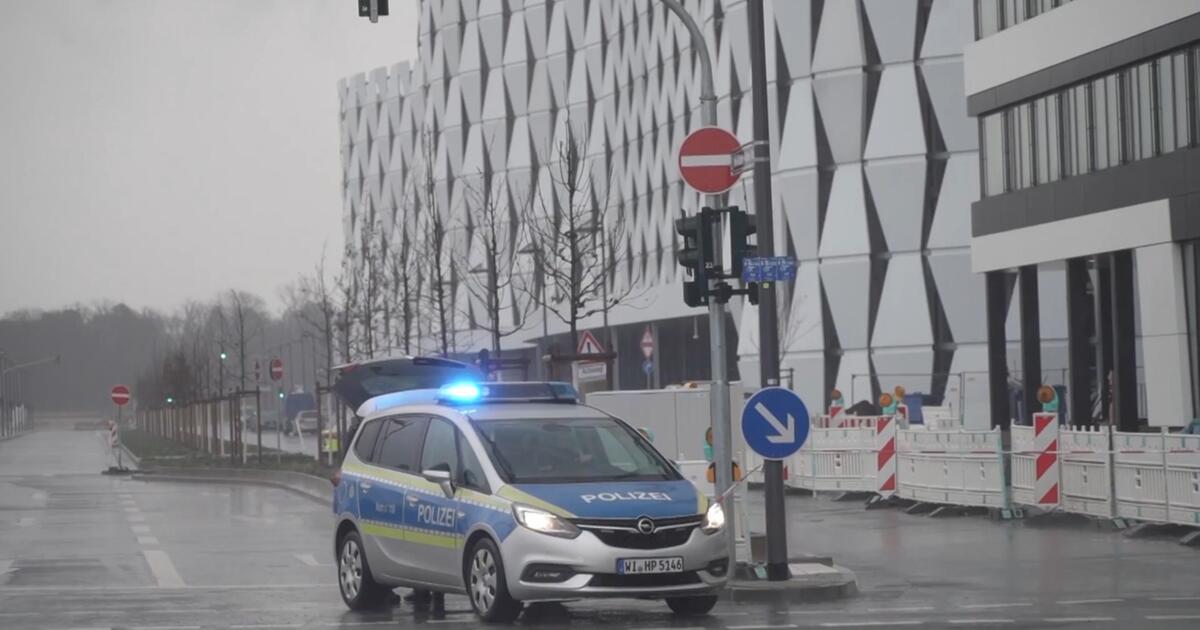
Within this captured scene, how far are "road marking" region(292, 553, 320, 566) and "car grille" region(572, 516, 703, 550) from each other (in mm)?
8600

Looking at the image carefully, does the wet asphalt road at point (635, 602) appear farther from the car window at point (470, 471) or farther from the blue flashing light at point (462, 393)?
the blue flashing light at point (462, 393)

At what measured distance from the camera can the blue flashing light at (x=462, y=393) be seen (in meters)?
15.3

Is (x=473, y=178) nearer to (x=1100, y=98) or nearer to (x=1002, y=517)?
(x=1100, y=98)

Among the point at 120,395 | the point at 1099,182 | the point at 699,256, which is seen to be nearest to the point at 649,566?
the point at 699,256

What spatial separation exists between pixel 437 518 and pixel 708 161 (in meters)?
4.23

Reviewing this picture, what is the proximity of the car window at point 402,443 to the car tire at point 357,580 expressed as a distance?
30.2 inches

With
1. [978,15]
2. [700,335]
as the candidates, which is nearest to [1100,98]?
[978,15]

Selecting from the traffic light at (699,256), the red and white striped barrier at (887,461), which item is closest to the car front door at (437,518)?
the traffic light at (699,256)

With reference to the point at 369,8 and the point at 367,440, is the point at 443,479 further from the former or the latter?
the point at 369,8

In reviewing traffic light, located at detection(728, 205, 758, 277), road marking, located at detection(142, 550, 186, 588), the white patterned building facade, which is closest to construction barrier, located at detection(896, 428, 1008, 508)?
traffic light, located at detection(728, 205, 758, 277)

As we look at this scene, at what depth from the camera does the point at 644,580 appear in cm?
1362

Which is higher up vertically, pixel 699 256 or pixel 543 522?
pixel 699 256

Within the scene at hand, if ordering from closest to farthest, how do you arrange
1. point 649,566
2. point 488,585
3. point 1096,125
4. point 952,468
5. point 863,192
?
point 649,566 → point 488,585 → point 952,468 → point 1096,125 → point 863,192

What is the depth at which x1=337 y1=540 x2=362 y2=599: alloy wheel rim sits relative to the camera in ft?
52.1
